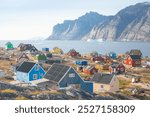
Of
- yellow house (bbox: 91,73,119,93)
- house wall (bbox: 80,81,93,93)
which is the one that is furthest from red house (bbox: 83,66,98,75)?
house wall (bbox: 80,81,93,93)

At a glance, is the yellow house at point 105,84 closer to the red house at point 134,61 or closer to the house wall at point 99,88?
the house wall at point 99,88

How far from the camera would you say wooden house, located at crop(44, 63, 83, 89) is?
54.1 meters

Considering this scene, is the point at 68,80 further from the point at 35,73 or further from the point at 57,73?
the point at 35,73

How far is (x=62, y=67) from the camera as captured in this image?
56.3 meters

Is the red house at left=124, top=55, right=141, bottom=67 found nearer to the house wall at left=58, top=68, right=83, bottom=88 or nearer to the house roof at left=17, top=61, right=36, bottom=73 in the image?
the house roof at left=17, top=61, right=36, bottom=73

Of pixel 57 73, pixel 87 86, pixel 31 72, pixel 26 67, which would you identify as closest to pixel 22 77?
pixel 26 67

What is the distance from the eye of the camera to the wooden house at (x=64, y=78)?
54.1m

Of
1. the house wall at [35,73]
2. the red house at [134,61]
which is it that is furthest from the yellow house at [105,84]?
the red house at [134,61]

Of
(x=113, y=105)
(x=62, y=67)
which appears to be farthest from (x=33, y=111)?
(x=62, y=67)

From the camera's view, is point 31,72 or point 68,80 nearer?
point 68,80

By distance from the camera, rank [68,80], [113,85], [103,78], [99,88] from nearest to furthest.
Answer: [68,80] → [99,88] → [113,85] → [103,78]

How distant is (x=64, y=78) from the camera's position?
54250 mm

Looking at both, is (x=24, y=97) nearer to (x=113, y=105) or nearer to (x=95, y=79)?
(x=113, y=105)

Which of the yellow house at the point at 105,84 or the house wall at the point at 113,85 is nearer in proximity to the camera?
the yellow house at the point at 105,84
